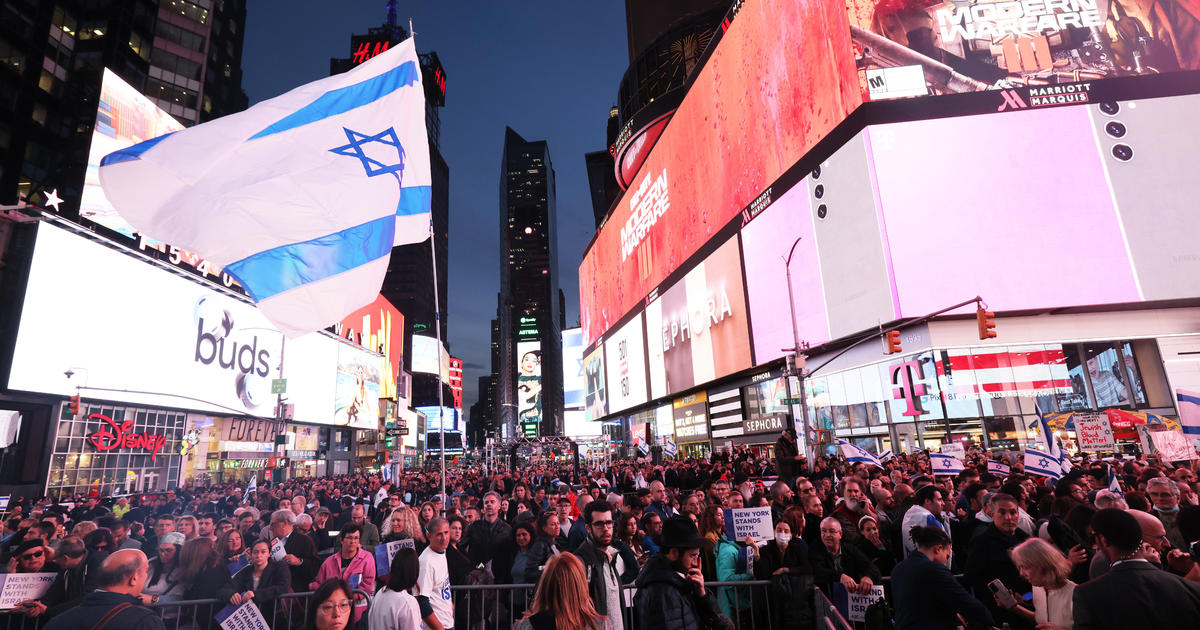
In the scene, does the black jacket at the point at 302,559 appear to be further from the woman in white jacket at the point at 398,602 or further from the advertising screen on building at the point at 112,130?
the advertising screen on building at the point at 112,130

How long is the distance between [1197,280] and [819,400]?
61.9 ft

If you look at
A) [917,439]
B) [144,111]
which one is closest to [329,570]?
[917,439]

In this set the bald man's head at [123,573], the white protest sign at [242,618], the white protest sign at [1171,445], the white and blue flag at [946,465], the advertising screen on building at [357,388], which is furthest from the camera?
the advertising screen on building at [357,388]

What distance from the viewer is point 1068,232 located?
95.6ft

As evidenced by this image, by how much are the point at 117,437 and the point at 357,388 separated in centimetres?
3494

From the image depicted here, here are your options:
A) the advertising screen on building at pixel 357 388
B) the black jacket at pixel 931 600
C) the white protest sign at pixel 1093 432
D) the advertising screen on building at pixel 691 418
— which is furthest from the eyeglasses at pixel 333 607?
the advertising screen on building at pixel 357 388

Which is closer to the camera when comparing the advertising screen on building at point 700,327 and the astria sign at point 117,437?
the astria sign at point 117,437

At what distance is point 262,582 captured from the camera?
22.3 ft

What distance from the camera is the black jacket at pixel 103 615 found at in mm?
3766

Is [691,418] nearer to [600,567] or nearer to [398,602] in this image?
[600,567]

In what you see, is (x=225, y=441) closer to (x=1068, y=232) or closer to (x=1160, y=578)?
(x=1160, y=578)

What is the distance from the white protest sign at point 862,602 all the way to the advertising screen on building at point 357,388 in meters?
64.3

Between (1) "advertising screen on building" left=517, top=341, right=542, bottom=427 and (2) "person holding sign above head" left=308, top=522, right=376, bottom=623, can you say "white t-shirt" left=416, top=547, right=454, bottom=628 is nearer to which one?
(2) "person holding sign above head" left=308, top=522, right=376, bottom=623

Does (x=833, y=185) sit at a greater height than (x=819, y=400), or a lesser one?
greater
